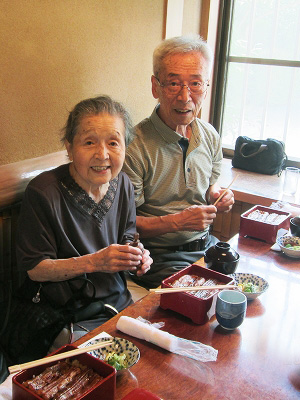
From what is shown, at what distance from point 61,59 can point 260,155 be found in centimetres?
172

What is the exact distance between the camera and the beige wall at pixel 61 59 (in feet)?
6.38

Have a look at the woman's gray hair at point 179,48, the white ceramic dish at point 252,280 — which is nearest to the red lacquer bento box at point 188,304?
the white ceramic dish at point 252,280

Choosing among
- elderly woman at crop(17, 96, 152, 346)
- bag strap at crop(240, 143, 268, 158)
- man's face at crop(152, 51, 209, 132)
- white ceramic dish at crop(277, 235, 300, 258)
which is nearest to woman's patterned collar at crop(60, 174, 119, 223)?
elderly woman at crop(17, 96, 152, 346)

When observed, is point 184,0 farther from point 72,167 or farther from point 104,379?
point 104,379

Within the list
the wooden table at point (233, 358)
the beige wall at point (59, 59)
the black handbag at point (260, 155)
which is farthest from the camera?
the black handbag at point (260, 155)

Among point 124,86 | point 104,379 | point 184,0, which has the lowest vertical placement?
point 104,379

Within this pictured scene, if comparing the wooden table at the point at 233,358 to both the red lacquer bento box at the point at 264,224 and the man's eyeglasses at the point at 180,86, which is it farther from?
the man's eyeglasses at the point at 180,86

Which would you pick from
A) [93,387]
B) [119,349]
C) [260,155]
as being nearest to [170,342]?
[119,349]

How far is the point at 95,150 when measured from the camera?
5.91 feet

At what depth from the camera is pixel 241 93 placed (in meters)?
3.58

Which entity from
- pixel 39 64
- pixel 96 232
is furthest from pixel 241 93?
pixel 96 232

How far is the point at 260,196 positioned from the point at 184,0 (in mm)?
1359

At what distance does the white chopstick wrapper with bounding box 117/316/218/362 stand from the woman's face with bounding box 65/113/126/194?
0.63 m

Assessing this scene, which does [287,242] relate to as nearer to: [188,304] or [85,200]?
[188,304]
